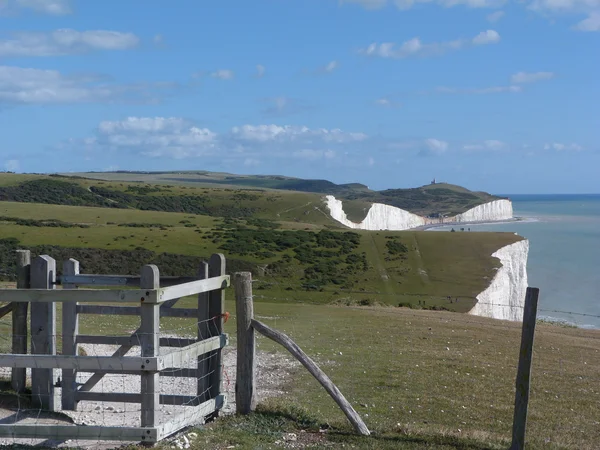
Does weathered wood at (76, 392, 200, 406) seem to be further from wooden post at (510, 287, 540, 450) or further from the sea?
the sea

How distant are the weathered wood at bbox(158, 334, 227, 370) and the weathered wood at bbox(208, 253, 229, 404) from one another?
131mm

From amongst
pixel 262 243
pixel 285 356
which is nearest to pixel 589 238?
pixel 262 243

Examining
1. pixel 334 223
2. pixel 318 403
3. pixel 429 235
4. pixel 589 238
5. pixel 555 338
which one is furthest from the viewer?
pixel 589 238

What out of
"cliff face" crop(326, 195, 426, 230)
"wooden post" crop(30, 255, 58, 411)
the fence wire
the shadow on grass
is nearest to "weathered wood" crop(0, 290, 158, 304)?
the fence wire

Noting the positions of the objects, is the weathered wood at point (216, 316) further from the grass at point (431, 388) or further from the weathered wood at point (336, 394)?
the weathered wood at point (336, 394)

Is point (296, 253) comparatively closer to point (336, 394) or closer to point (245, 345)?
point (245, 345)

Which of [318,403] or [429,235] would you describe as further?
[429,235]

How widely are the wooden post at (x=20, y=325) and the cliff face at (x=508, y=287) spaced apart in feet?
170

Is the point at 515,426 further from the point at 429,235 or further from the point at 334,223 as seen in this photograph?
the point at 334,223

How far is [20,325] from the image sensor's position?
32.9 ft

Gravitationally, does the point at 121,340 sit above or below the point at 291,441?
above

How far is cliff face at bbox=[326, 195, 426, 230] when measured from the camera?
15862 cm

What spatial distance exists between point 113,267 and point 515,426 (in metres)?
56.1

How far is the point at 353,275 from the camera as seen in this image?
71438 mm
